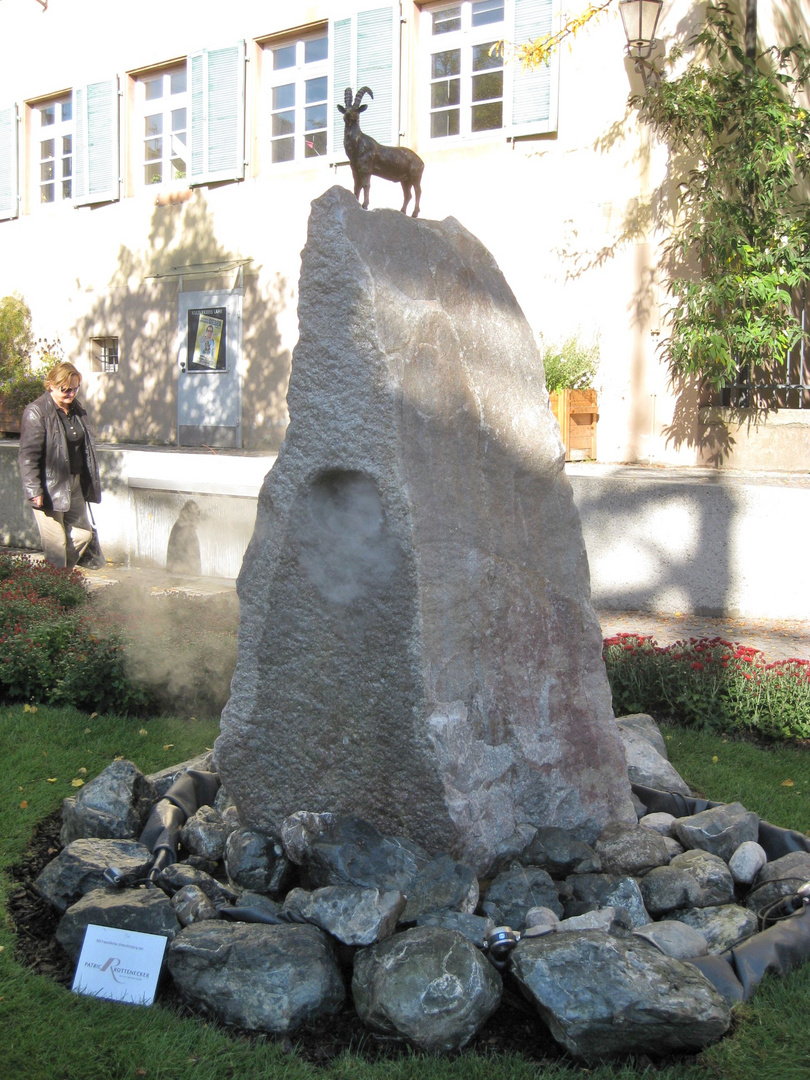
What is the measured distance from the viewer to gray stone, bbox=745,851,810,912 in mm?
3178

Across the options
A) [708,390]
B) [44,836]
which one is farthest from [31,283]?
[44,836]

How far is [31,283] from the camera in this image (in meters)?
14.5

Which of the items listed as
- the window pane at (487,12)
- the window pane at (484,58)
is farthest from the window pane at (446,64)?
the window pane at (487,12)

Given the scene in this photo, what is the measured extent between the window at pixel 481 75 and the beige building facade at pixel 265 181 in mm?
20

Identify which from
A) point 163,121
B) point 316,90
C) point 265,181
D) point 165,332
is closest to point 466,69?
point 316,90

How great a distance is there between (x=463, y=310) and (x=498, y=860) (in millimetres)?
1776

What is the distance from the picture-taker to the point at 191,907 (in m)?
3.00

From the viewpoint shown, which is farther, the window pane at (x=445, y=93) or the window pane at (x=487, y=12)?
the window pane at (x=445, y=93)

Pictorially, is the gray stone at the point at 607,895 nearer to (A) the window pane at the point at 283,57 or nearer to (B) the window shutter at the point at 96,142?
(A) the window pane at the point at 283,57

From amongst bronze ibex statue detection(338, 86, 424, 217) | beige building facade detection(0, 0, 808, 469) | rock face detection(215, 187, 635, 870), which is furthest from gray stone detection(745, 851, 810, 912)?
beige building facade detection(0, 0, 808, 469)

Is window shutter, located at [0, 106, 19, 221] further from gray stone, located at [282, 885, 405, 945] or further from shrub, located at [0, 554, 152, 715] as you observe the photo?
gray stone, located at [282, 885, 405, 945]

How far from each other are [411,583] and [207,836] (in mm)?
1171

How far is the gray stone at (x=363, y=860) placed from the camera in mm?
3033

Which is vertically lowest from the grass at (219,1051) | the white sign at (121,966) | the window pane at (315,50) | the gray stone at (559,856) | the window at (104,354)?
the grass at (219,1051)
